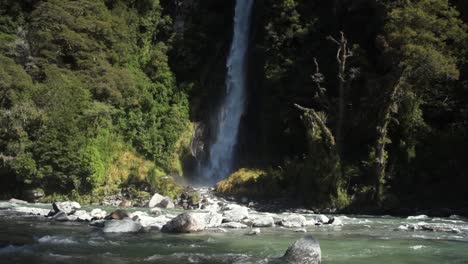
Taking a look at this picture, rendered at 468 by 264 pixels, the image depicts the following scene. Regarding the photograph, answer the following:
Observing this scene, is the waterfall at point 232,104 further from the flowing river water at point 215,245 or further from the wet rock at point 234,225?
the flowing river water at point 215,245

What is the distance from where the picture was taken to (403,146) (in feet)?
75.9

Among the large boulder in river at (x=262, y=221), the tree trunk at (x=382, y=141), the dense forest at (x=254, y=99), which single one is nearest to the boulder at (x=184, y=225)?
the large boulder in river at (x=262, y=221)

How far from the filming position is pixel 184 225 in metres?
14.5

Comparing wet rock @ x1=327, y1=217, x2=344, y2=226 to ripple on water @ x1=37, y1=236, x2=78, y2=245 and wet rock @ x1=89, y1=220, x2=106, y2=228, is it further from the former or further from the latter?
ripple on water @ x1=37, y1=236, x2=78, y2=245

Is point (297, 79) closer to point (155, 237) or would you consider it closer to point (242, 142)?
point (242, 142)

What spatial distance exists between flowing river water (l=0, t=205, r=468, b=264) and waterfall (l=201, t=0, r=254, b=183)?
16.9m

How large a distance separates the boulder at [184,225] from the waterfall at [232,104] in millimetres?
17353

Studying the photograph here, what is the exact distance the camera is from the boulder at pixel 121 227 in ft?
46.3

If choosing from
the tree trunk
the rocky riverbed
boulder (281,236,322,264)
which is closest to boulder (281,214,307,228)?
the rocky riverbed

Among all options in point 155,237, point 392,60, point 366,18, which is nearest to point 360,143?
point 392,60

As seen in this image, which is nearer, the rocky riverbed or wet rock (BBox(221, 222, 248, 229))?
the rocky riverbed

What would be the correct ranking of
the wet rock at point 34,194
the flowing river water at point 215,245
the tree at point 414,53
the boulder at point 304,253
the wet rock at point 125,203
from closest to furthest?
the boulder at point 304,253 → the flowing river water at point 215,245 → the tree at point 414,53 → the wet rock at point 34,194 → the wet rock at point 125,203

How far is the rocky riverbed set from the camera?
1027cm

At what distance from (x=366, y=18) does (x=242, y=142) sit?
11078 mm
